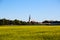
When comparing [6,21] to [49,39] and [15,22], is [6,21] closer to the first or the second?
[15,22]

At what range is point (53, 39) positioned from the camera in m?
16.2

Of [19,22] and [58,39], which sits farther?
[19,22]

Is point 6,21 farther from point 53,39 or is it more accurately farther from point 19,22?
point 53,39

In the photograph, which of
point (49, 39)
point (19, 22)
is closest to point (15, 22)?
point (19, 22)

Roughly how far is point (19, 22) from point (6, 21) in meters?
8.82

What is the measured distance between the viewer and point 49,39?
16.3 m

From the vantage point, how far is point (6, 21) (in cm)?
11944

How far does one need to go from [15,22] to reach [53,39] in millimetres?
105902

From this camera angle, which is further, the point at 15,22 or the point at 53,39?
the point at 15,22

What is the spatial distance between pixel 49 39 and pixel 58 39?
0.82 metres

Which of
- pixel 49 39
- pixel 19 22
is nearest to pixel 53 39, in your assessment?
pixel 49 39

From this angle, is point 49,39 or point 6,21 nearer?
point 49,39

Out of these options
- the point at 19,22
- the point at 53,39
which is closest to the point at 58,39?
the point at 53,39

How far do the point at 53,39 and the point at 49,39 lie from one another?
366mm
